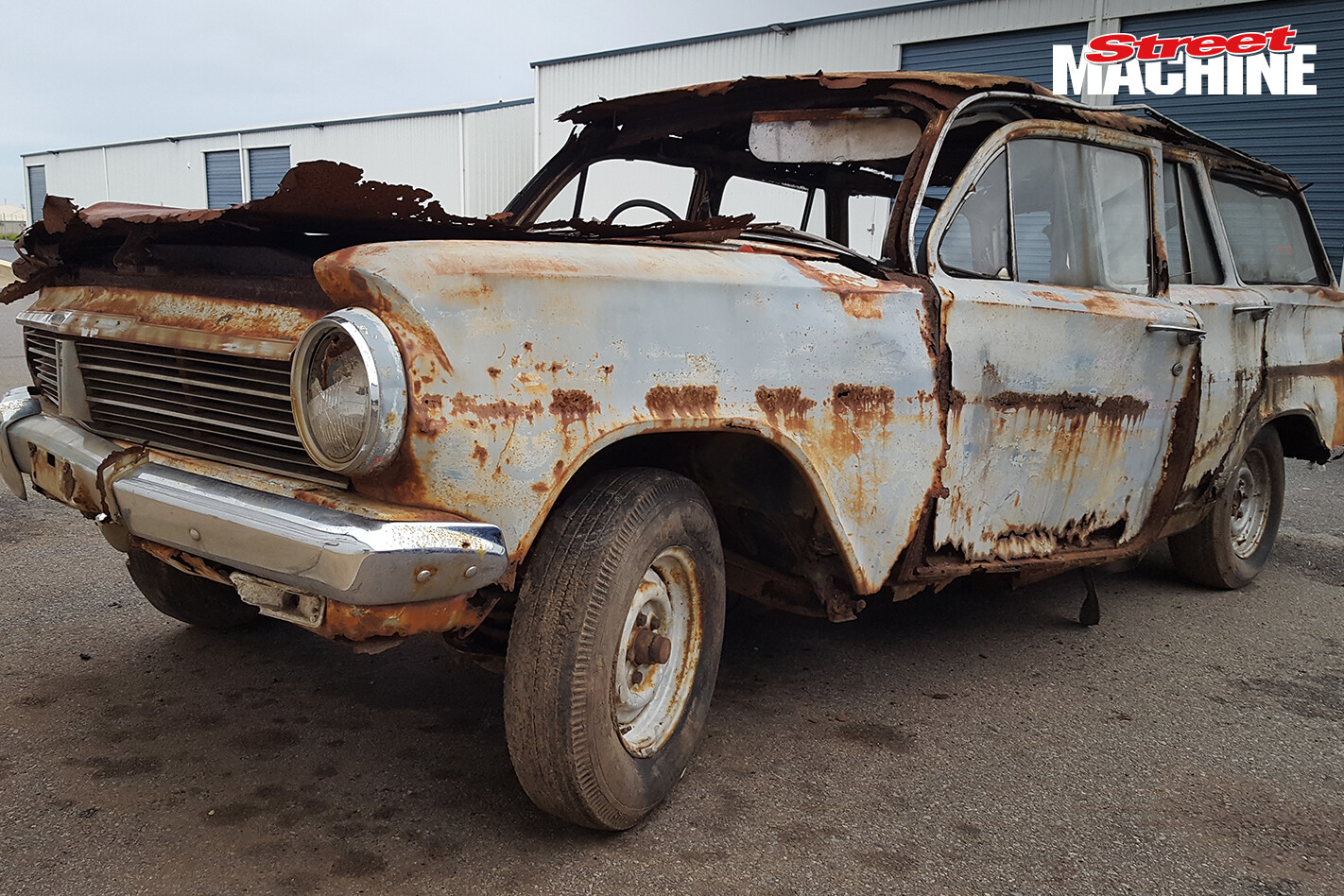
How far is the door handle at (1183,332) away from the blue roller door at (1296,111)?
29.9 feet

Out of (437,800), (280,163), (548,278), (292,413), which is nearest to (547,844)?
(437,800)

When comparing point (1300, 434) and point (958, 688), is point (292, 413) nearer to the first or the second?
point (958, 688)

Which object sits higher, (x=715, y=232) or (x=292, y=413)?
(x=715, y=232)

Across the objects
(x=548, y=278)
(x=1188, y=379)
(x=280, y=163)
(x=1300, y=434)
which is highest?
(x=280, y=163)

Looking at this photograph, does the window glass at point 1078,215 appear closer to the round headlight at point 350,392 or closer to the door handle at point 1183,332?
the door handle at point 1183,332

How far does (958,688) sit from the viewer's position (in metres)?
3.31

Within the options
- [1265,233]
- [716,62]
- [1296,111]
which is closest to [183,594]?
[1265,233]

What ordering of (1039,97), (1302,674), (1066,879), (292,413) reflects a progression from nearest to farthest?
(292,413)
(1066,879)
(1039,97)
(1302,674)

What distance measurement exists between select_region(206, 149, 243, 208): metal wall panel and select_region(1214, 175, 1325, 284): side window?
2730 centimetres

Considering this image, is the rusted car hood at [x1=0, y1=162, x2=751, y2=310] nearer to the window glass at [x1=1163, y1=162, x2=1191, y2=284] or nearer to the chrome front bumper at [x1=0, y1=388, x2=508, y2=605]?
the chrome front bumper at [x1=0, y1=388, x2=508, y2=605]

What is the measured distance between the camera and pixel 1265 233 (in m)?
4.47

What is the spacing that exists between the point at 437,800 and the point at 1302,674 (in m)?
2.96

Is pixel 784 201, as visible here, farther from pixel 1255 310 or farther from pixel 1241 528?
pixel 1241 528

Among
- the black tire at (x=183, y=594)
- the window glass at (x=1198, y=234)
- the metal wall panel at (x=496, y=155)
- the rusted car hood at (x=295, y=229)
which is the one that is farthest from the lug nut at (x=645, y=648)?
the metal wall panel at (x=496, y=155)
